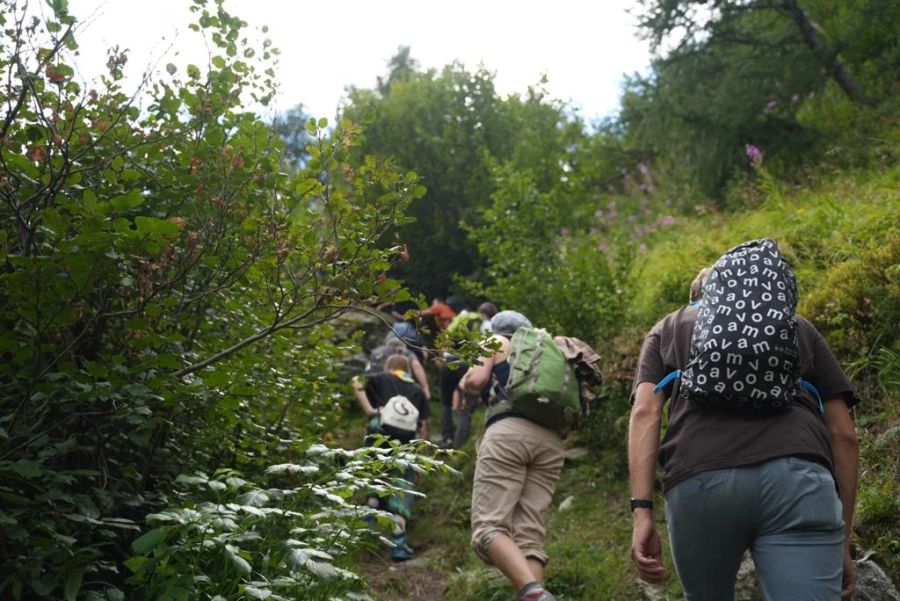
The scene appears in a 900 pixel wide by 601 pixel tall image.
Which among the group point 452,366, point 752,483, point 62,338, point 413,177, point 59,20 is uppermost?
point 59,20

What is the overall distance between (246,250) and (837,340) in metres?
4.33

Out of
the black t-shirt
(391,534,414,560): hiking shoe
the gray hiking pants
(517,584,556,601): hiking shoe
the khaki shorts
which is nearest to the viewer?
the gray hiking pants

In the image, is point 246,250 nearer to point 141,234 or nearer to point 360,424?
point 141,234

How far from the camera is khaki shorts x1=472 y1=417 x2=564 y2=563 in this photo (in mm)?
5402

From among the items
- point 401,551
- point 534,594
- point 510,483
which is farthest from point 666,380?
point 401,551

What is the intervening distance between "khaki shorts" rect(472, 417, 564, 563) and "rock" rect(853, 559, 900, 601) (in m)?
1.70

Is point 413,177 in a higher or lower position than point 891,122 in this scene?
lower

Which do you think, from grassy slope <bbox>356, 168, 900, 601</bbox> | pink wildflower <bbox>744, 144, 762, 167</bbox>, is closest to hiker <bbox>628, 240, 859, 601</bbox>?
grassy slope <bbox>356, 168, 900, 601</bbox>

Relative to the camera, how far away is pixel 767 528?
9.29 ft

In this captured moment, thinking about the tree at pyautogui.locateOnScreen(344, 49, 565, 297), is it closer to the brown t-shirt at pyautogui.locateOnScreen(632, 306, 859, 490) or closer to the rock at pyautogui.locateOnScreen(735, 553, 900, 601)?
the rock at pyautogui.locateOnScreen(735, 553, 900, 601)

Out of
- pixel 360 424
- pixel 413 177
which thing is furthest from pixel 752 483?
pixel 360 424

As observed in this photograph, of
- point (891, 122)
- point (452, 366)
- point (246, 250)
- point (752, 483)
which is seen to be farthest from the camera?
point (891, 122)

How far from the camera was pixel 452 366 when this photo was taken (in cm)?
377

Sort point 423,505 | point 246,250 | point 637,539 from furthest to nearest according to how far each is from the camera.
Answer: point 423,505 → point 246,250 → point 637,539
